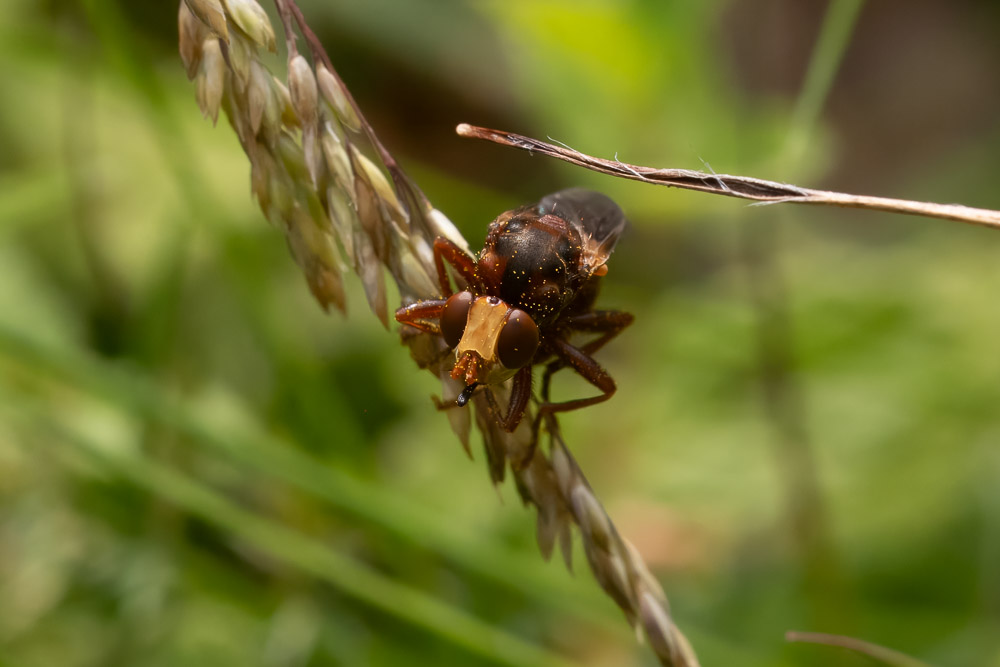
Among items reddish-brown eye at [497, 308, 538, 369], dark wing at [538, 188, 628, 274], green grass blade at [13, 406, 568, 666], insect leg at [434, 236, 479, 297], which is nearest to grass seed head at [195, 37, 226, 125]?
insect leg at [434, 236, 479, 297]

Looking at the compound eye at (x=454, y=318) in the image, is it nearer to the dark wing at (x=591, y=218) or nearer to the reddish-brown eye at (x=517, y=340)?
the reddish-brown eye at (x=517, y=340)

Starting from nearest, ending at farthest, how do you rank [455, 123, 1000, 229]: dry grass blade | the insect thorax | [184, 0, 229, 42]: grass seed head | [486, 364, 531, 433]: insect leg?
1. [455, 123, 1000, 229]: dry grass blade
2. [184, 0, 229, 42]: grass seed head
3. [486, 364, 531, 433]: insect leg
4. the insect thorax

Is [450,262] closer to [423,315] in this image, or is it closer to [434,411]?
[423,315]

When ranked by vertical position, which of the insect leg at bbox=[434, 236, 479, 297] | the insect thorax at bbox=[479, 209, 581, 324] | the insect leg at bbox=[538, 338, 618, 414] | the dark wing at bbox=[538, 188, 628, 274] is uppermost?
the dark wing at bbox=[538, 188, 628, 274]

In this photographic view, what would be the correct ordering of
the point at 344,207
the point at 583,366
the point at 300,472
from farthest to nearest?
the point at 300,472 < the point at 583,366 < the point at 344,207

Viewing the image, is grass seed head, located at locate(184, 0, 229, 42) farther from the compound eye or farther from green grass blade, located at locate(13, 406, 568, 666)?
green grass blade, located at locate(13, 406, 568, 666)

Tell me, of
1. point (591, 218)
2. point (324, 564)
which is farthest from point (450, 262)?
point (324, 564)

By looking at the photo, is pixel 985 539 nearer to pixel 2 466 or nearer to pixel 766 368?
pixel 766 368
